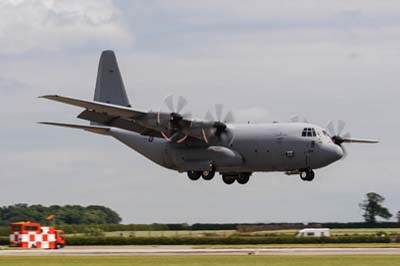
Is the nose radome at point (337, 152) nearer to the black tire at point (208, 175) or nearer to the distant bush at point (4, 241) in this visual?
the black tire at point (208, 175)

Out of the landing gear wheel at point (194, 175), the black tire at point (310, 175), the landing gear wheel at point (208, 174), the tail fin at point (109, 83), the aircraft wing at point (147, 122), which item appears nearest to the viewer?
the aircraft wing at point (147, 122)

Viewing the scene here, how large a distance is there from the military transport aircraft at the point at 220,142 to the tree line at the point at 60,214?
77.4 feet

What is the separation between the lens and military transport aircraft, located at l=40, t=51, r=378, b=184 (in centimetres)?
6881

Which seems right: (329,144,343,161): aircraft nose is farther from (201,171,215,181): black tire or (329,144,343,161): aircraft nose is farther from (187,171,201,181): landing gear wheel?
(187,171,201,181): landing gear wheel

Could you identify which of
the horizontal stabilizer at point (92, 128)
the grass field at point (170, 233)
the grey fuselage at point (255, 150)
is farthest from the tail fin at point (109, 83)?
the grass field at point (170, 233)

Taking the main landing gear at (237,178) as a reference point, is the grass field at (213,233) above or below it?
below

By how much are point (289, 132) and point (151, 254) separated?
15.6 meters

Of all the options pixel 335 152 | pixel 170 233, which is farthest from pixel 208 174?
pixel 170 233
